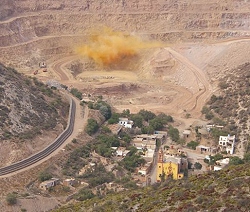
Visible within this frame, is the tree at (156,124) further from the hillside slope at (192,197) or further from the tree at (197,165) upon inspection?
the hillside slope at (192,197)

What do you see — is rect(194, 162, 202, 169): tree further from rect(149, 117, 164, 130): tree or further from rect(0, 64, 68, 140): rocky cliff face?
rect(0, 64, 68, 140): rocky cliff face

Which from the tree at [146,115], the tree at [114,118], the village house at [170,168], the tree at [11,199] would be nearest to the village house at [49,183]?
the tree at [11,199]

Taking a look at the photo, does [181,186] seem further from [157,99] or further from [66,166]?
[157,99]

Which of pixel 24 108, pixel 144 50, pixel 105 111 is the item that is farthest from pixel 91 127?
pixel 144 50

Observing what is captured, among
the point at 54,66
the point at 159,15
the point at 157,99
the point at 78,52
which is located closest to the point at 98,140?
the point at 157,99

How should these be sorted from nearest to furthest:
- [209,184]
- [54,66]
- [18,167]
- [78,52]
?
[209,184]
[18,167]
[54,66]
[78,52]

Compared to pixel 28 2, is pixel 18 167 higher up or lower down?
lower down
